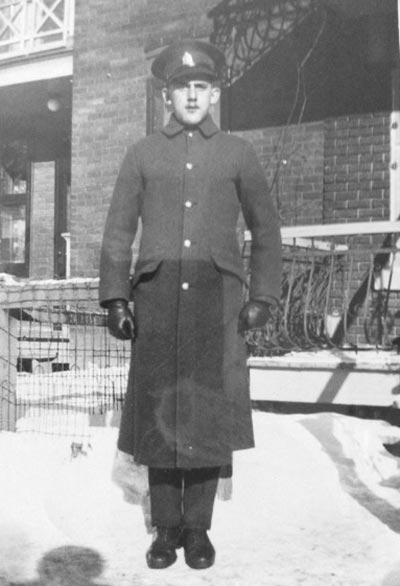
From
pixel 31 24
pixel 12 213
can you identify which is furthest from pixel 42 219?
pixel 31 24

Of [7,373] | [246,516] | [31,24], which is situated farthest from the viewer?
[31,24]

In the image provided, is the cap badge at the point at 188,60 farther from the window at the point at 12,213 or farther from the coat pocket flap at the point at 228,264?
the window at the point at 12,213

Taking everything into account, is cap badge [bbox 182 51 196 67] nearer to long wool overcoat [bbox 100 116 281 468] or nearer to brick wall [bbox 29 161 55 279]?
long wool overcoat [bbox 100 116 281 468]

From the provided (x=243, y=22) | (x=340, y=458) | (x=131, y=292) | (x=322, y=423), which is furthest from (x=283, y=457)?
(x=243, y=22)

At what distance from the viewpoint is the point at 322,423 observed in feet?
16.9

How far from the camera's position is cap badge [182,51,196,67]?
300 cm

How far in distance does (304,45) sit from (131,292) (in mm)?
5742

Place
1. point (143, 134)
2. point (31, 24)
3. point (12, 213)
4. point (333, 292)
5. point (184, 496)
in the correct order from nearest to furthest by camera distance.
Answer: point (184, 496)
point (333, 292)
point (143, 134)
point (31, 24)
point (12, 213)

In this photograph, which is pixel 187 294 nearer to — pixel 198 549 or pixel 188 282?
pixel 188 282

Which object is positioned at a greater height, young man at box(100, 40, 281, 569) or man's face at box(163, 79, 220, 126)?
man's face at box(163, 79, 220, 126)

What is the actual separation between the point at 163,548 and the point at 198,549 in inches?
5.1

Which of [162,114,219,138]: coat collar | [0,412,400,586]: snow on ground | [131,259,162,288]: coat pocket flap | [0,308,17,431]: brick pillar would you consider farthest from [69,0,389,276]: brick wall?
[131,259,162,288]: coat pocket flap

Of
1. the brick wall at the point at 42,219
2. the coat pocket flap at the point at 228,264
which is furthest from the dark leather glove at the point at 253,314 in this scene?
the brick wall at the point at 42,219

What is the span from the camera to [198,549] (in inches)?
115
